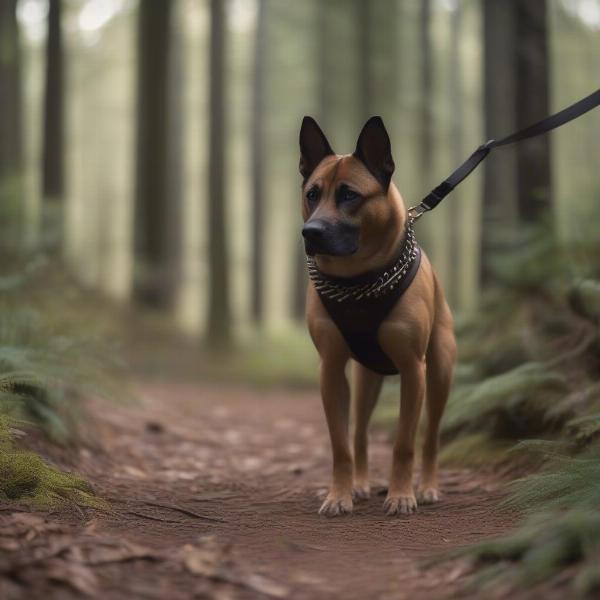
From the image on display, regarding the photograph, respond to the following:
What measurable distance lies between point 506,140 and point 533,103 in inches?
156

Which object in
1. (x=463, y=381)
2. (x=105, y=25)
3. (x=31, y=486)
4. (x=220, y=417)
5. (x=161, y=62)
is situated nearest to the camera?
(x=31, y=486)

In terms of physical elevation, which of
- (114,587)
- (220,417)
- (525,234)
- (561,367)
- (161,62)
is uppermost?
(161,62)

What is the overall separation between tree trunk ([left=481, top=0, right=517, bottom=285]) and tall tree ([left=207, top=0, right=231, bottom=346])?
617cm

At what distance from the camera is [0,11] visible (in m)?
14.5

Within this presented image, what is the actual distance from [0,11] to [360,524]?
13.0 metres

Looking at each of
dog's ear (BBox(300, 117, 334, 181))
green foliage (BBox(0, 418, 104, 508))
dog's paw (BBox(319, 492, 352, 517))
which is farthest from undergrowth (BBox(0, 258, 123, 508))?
dog's ear (BBox(300, 117, 334, 181))

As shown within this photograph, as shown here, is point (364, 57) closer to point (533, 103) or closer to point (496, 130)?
point (496, 130)

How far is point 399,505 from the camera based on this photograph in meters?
5.02

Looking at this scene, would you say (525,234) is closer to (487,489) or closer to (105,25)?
(487,489)

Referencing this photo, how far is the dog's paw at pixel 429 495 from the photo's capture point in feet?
17.5

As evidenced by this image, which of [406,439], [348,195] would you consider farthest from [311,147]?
[406,439]

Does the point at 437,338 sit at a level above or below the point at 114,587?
above

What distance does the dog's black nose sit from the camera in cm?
466

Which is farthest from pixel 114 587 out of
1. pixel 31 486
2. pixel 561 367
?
pixel 561 367
